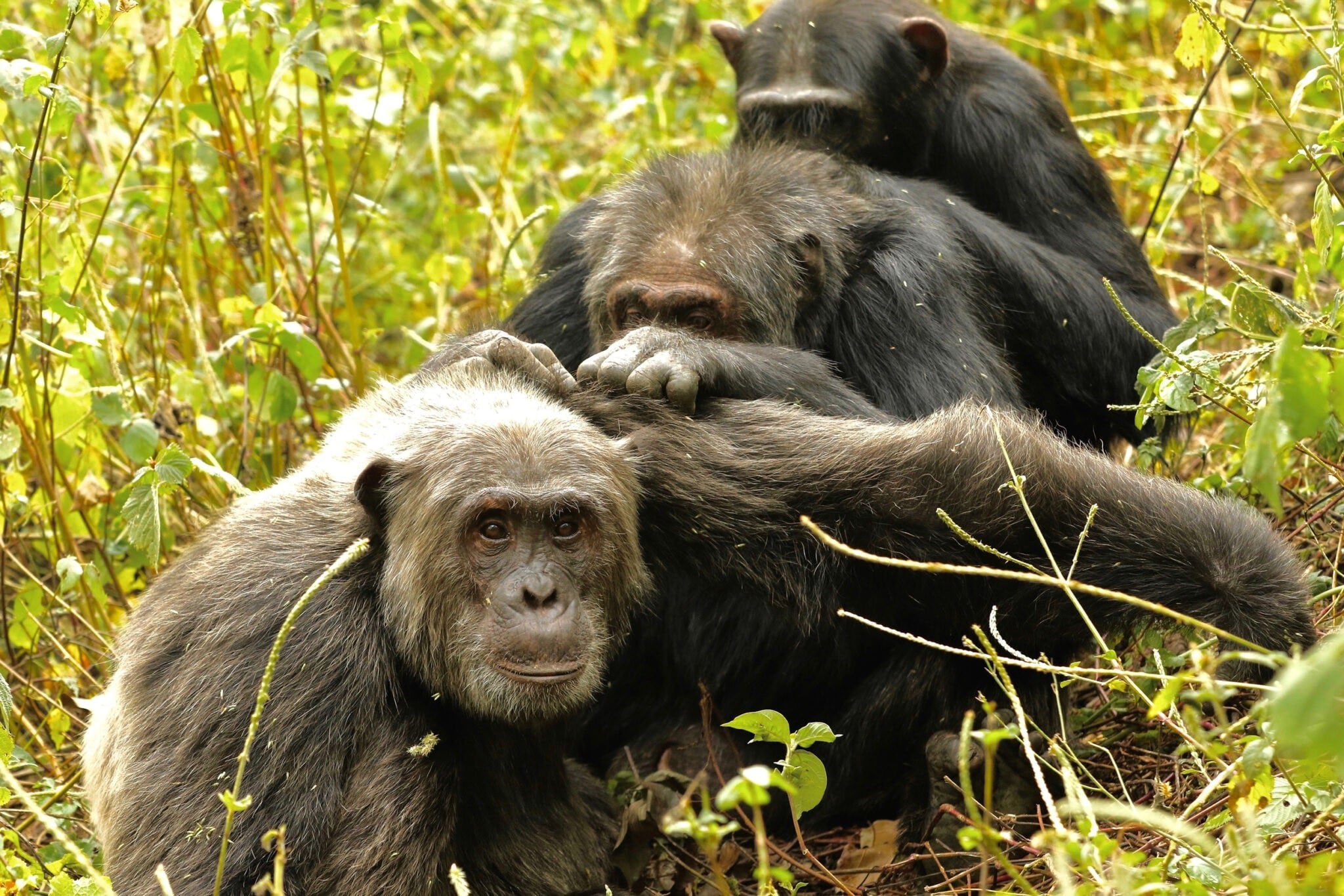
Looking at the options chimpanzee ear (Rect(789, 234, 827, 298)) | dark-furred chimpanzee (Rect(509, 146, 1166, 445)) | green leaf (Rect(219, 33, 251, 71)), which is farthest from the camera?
green leaf (Rect(219, 33, 251, 71))

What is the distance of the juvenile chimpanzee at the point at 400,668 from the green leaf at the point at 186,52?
1800 mm

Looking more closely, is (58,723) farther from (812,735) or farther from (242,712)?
(812,735)

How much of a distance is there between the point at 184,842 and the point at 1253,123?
6.74 meters

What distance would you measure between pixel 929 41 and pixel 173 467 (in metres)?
3.84

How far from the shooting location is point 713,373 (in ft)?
15.6

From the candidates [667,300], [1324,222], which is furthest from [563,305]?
[1324,222]

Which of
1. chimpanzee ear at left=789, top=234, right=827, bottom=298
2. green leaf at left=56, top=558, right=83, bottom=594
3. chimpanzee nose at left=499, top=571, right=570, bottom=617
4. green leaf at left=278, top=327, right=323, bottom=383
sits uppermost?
chimpanzee ear at left=789, top=234, right=827, bottom=298

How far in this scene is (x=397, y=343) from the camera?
30.3ft

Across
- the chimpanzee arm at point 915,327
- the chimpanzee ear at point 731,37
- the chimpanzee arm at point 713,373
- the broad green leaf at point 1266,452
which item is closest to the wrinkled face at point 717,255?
the chimpanzee arm at point 915,327

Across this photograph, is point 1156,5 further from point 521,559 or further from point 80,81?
point 521,559

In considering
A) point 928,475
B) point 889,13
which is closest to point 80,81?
point 889,13

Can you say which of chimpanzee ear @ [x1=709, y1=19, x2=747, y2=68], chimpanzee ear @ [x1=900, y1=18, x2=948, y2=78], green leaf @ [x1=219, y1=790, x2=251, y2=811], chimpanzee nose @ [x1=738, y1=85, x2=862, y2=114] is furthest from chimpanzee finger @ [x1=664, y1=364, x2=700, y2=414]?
chimpanzee ear @ [x1=709, y1=19, x2=747, y2=68]

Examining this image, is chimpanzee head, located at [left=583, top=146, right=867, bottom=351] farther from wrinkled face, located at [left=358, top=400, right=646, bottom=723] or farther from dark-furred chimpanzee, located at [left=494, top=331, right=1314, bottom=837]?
wrinkled face, located at [left=358, top=400, right=646, bottom=723]

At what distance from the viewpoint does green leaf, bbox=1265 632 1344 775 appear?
1952 mm
